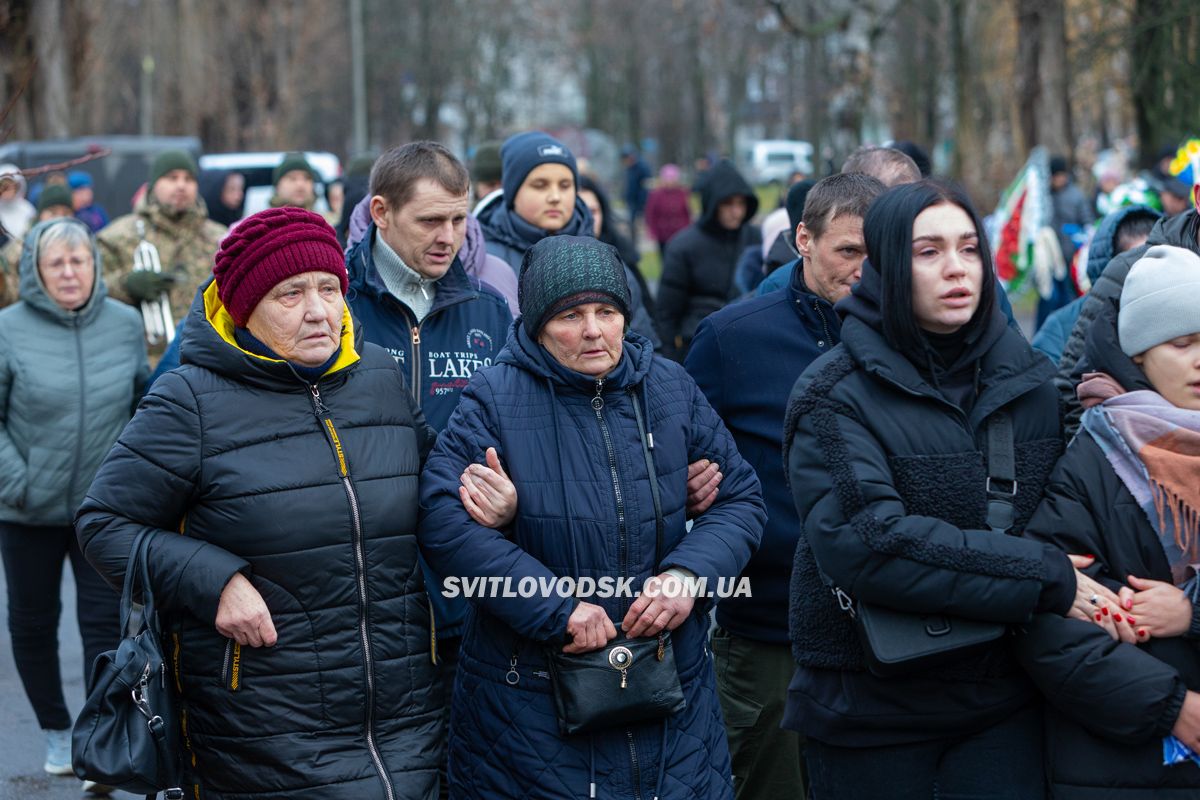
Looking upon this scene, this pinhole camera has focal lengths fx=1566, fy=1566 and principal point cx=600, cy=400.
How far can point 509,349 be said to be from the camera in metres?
3.99

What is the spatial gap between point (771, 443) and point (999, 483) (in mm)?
1176

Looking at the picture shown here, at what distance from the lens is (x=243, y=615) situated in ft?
11.9

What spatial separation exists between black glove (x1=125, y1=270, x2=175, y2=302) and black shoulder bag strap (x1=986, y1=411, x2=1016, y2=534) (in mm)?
5087

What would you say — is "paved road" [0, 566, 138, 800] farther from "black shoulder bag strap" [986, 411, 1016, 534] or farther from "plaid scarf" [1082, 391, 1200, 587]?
"plaid scarf" [1082, 391, 1200, 587]

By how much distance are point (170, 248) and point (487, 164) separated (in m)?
1.92

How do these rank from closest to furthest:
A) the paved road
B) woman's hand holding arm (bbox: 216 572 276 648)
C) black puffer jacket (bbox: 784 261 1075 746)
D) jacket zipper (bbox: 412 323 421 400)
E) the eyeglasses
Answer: black puffer jacket (bbox: 784 261 1075 746) → woman's hand holding arm (bbox: 216 572 276 648) → jacket zipper (bbox: 412 323 421 400) → the paved road → the eyeglasses

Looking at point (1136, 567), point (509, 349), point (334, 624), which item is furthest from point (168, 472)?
point (1136, 567)

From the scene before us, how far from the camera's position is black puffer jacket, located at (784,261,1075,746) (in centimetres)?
336

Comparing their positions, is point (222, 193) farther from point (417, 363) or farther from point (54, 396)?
point (417, 363)

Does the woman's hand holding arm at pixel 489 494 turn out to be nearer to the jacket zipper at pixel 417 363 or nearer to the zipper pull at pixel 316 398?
the zipper pull at pixel 316 398

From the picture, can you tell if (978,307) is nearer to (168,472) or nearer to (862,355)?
(862,355)

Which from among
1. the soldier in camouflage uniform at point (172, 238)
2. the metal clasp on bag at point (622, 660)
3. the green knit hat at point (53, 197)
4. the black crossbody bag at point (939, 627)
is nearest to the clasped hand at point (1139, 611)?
the black crossbody bag at point (939, 627)

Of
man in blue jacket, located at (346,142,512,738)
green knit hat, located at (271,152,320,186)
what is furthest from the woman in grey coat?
green knit hat, located at (271,152,320,186)

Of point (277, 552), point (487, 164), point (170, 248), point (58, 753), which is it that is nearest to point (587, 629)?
point (277, 552)
